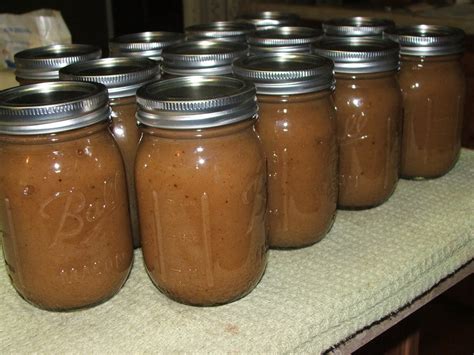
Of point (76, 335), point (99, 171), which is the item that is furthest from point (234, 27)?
point (76, 335)

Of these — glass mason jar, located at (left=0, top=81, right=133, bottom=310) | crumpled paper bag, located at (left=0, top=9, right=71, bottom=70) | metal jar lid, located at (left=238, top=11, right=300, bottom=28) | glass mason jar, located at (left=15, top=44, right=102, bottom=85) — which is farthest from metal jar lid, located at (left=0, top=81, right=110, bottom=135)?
crumpled paper bag, located at (left=0, top=9, right=71, bottom=70)

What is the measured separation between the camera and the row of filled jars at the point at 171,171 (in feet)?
2.12

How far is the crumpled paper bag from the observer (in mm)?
1548

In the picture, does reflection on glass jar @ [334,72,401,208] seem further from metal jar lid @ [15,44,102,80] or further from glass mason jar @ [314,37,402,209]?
metal jar lid @ [15,44,102,80]

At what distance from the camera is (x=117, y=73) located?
0.78 metres

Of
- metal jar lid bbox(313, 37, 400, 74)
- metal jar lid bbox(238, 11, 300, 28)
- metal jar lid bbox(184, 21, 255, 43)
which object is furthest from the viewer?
metal jar lid bbox(238, 11, 300, 28)

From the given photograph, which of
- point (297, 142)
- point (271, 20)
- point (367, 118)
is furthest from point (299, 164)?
point (271, 20)

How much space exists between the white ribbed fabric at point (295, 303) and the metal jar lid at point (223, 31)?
1.19 ft

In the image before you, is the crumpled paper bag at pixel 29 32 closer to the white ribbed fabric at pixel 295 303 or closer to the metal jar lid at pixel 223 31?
the metal jar lid at pixel 223 31

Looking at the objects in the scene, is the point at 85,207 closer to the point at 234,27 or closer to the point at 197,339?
the point at 197,339

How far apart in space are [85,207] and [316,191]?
0.99ft

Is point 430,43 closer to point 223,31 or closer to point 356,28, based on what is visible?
point 356,28

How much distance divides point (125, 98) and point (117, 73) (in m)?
0.03

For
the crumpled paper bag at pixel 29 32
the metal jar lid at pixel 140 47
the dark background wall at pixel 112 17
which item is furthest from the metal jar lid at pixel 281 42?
the dark background wall at pixel 112 17
